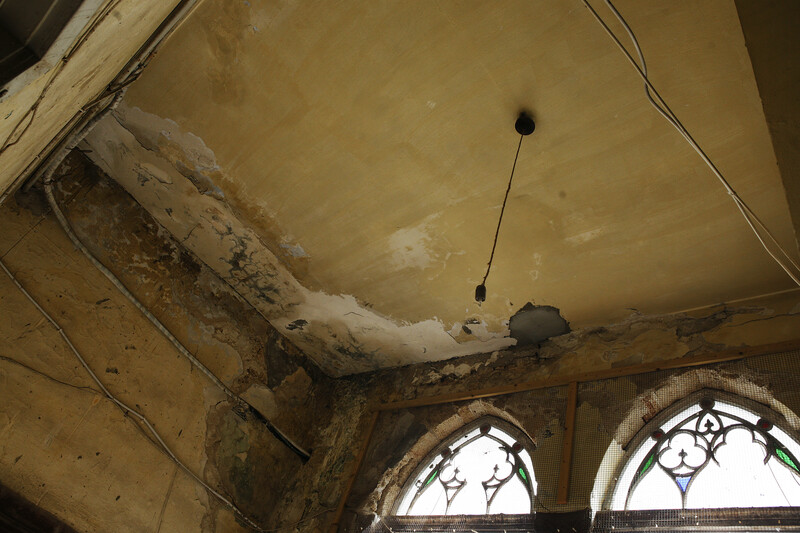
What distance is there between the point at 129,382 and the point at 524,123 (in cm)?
277

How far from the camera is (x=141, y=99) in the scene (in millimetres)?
3264

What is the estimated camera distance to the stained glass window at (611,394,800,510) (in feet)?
8.20

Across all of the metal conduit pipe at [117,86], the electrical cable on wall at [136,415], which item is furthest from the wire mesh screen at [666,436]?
the metal conduit pipe at [117,86]

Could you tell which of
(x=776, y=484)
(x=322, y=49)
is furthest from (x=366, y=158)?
(x=776, y=484)

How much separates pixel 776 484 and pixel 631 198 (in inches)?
58.3

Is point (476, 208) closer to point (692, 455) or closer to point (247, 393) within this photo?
point (692, 455)

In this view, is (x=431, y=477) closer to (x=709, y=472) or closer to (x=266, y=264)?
(x=709, y=472)

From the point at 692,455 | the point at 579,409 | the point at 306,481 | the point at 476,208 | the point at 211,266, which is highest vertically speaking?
the point at 476,208

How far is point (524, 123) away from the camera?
278 cm

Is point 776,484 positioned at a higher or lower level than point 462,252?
lower

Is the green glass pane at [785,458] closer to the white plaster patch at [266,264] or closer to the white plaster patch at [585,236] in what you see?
the white plaster patch at [585,236]

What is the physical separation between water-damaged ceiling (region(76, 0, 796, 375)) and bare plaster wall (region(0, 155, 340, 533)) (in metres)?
0.34

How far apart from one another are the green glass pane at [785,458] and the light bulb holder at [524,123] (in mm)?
1888

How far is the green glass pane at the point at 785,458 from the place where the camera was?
2.49 meters
